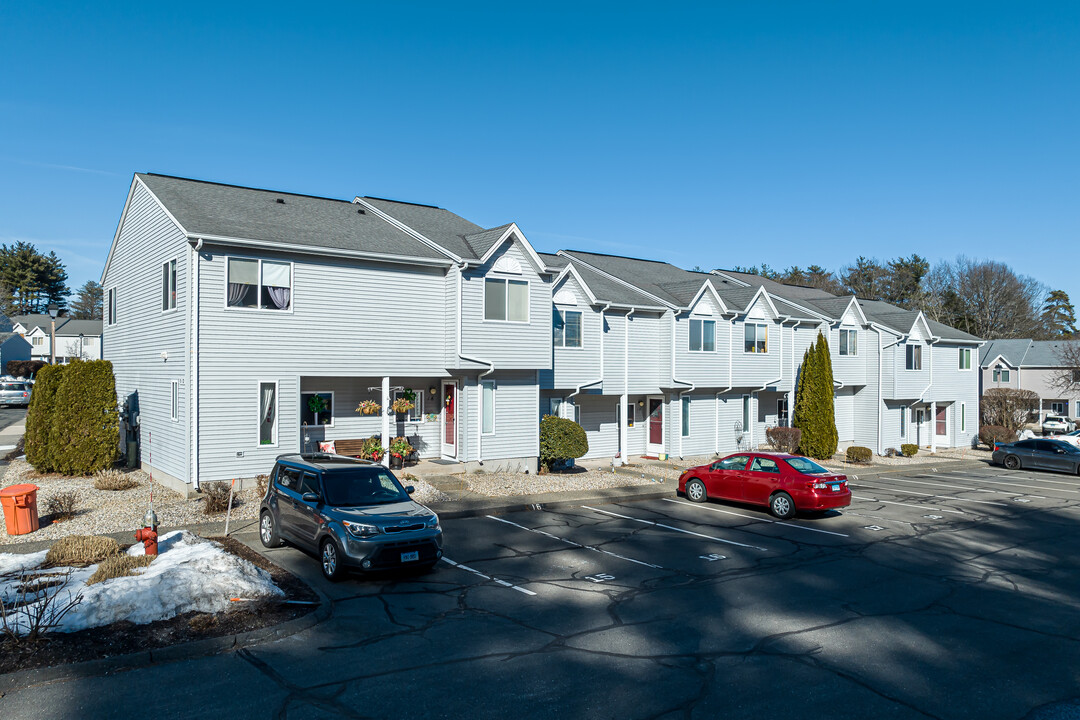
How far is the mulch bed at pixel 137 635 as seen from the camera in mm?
7762

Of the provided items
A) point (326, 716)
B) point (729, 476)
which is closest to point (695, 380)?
point (729, 476)

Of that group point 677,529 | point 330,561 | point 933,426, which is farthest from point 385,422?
point 933,426

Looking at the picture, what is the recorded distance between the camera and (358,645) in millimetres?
8633

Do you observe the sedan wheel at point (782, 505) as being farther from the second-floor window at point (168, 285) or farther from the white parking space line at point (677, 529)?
the second-floor window at point (168, 285)

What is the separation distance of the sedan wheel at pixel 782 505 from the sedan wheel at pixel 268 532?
11860 mm

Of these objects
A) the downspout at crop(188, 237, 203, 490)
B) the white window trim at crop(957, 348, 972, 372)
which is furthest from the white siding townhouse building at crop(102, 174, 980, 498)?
the white window trim at crop(957, 348, 972, 372)

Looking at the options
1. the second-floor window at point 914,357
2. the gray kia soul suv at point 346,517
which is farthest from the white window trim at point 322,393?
Answer: the second-floor window at point 914,357

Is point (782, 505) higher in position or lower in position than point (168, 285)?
lower

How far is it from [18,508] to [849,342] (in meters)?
34.5

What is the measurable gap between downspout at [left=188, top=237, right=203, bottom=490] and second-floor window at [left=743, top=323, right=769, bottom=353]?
22.5m

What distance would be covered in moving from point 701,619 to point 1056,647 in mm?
4308

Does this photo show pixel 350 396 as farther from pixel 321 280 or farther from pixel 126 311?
pixel 126 311

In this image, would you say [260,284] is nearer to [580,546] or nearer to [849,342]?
[580,546]

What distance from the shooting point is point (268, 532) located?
13.5 m
